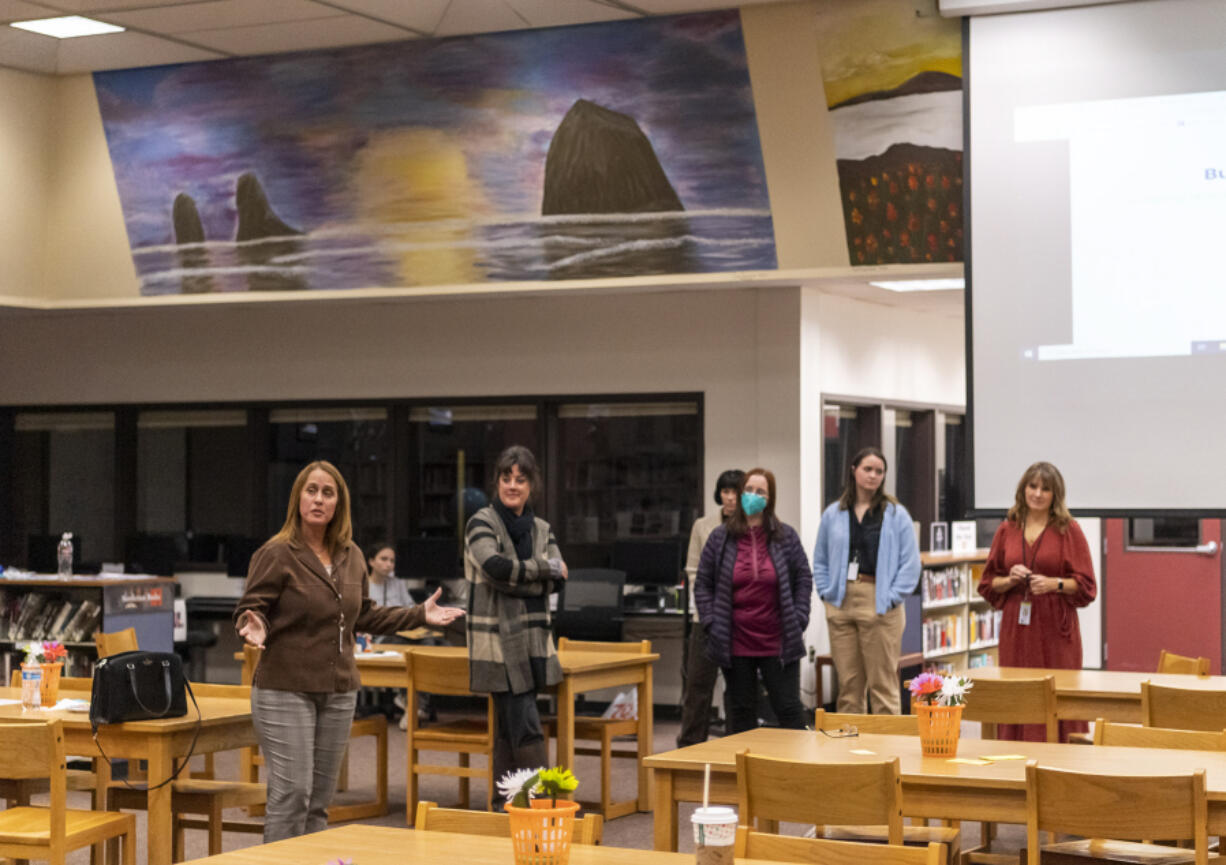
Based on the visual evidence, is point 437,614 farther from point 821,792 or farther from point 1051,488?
point 1051,488

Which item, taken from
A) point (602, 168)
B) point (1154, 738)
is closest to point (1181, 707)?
point (1154, 738)

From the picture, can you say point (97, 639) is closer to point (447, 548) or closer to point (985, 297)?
point (447, 548)

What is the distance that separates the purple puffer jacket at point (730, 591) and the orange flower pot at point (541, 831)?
4.46 m

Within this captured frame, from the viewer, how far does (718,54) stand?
8.83m

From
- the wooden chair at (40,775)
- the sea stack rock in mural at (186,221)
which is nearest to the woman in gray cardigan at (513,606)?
the wooden chair at (40,775)

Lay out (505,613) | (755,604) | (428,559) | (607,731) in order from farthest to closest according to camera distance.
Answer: (428,559) < (607,731) < (755,604) < (505,613)

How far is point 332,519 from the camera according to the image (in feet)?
18.5

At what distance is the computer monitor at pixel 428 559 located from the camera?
36.5 ft

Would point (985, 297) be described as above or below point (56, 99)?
below

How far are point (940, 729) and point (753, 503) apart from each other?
2.95m

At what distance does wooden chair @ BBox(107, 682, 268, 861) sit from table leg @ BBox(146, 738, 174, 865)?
0.65 feet

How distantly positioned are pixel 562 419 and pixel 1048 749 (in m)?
6.59

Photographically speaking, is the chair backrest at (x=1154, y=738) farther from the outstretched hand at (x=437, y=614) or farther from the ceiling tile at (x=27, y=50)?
the ceiling tile at (x=27, y=50)

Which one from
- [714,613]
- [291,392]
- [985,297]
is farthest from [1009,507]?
[291,392]
